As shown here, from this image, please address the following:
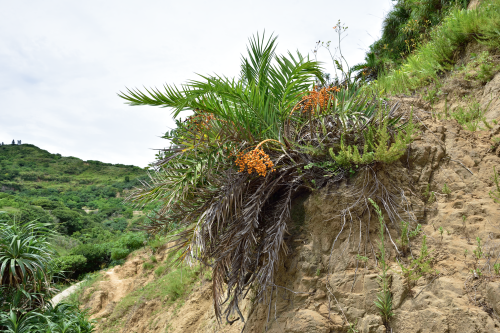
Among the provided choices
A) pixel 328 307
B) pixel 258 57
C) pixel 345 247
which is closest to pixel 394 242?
pixel 345 247

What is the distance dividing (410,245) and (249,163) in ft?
5.30

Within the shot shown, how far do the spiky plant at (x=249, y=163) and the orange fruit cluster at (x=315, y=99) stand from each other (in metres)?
0.01

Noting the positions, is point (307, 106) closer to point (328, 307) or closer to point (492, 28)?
point (328, 307)

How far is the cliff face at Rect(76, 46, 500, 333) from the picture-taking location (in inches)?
85.4

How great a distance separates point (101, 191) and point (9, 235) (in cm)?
2017

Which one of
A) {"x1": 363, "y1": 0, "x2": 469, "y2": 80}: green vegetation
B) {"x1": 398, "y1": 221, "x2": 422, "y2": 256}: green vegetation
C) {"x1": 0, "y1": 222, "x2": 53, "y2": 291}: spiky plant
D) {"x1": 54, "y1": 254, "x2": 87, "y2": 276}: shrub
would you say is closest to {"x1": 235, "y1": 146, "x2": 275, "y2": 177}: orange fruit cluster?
{"x1": 398, "y1": 221, "x2": 422, "y2": 256}: green vegetation

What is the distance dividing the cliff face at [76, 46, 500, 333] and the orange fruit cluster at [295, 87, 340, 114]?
95cm

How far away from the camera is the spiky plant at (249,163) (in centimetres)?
287

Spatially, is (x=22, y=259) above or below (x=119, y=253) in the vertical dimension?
above

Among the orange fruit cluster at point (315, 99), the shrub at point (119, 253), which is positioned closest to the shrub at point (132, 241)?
the shrub at point (119, 253)

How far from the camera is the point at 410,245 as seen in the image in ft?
8.60

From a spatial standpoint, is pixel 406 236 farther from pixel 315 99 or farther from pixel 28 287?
pixel 28 287

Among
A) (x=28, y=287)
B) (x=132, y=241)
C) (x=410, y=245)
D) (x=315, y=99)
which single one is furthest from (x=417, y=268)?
(x=132, y=241)

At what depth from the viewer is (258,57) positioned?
12.6 feet
